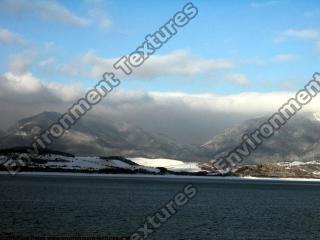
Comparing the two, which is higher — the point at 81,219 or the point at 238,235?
the point at 81,219

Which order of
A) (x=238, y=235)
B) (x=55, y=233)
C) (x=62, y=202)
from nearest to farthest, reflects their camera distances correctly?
1. (x=55, y=233)
2. (x=238, y=235)
3. (x=62, y=202)

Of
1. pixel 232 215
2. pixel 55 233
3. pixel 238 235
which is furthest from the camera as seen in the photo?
pixel 232 215

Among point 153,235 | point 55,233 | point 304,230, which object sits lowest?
point 304,230

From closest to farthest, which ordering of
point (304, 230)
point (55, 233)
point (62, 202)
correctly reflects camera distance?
point (55, 233) < point (304, 230) < point (62, 202)

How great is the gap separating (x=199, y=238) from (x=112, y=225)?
1198 centimetres

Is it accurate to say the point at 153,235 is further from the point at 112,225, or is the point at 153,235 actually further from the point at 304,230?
the point at 304,230

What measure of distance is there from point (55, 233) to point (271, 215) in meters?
42.0

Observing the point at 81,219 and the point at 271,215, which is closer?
the point at 81,219

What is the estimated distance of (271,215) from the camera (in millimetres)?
89812

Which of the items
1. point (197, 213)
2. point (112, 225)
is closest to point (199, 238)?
point (112, 225)

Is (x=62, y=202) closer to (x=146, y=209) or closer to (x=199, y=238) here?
(x=146, y=209)

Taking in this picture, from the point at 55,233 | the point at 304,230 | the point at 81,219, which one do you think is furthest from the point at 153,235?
the point at 304,230

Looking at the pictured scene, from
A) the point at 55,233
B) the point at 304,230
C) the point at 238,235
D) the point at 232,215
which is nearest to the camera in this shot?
the point at 55,233

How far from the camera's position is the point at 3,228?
197ft
